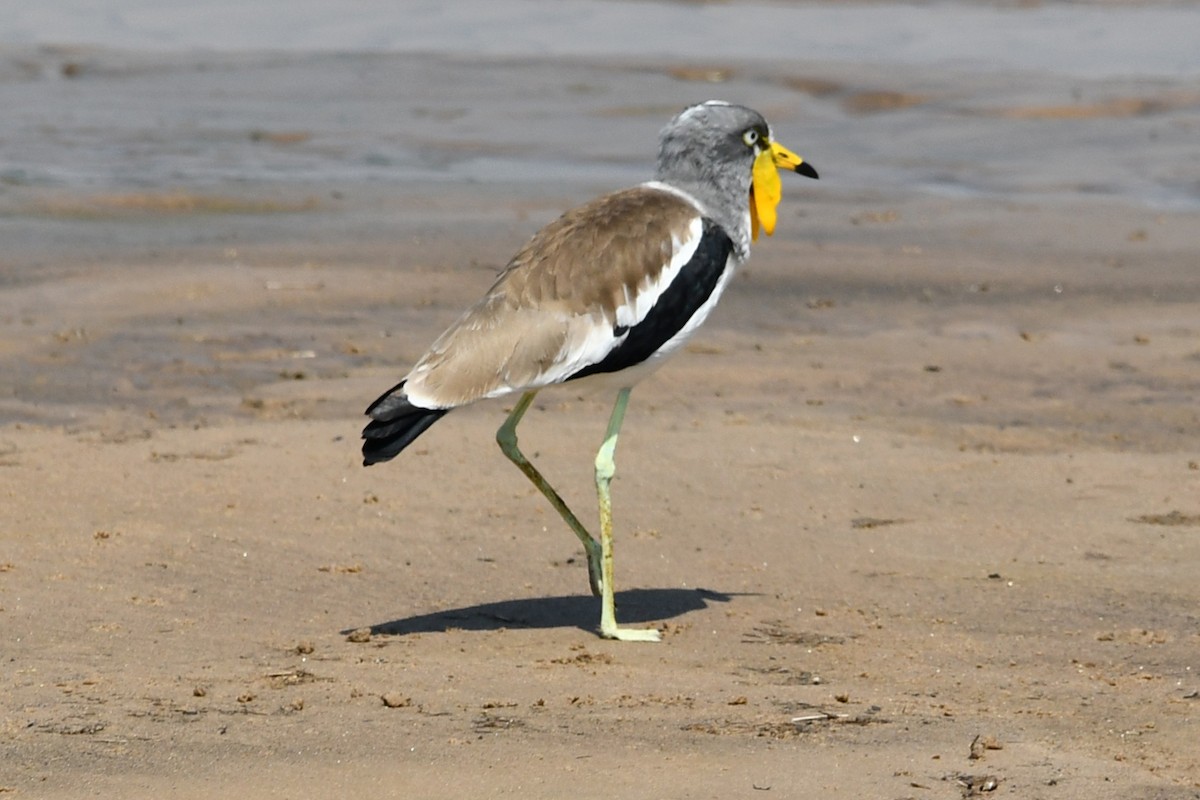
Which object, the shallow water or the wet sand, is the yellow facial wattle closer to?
the wet sand

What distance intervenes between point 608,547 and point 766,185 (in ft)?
4.37

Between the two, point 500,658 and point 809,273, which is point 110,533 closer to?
point 500,658

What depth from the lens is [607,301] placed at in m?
5.89

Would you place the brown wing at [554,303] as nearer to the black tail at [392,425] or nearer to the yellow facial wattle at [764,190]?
the black tail at [392,425]

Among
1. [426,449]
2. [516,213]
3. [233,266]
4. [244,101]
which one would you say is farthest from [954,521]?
[244,101]

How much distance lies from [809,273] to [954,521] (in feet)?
16.3

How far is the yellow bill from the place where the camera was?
6348 mm

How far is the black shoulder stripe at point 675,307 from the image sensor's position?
233 inches

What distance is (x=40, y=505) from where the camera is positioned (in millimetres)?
6973

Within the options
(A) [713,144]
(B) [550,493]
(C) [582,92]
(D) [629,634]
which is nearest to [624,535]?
(B) [550,493]

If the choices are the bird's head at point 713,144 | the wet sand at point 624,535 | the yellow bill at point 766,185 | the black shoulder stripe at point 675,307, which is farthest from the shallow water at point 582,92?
the black shoulder stripe at point 675,307

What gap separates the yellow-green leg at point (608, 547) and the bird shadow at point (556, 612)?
0.31 ft

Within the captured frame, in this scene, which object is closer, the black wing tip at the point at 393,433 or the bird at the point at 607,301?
the black wing tip at the point at 393,433

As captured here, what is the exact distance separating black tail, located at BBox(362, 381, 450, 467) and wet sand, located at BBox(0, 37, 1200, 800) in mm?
601
